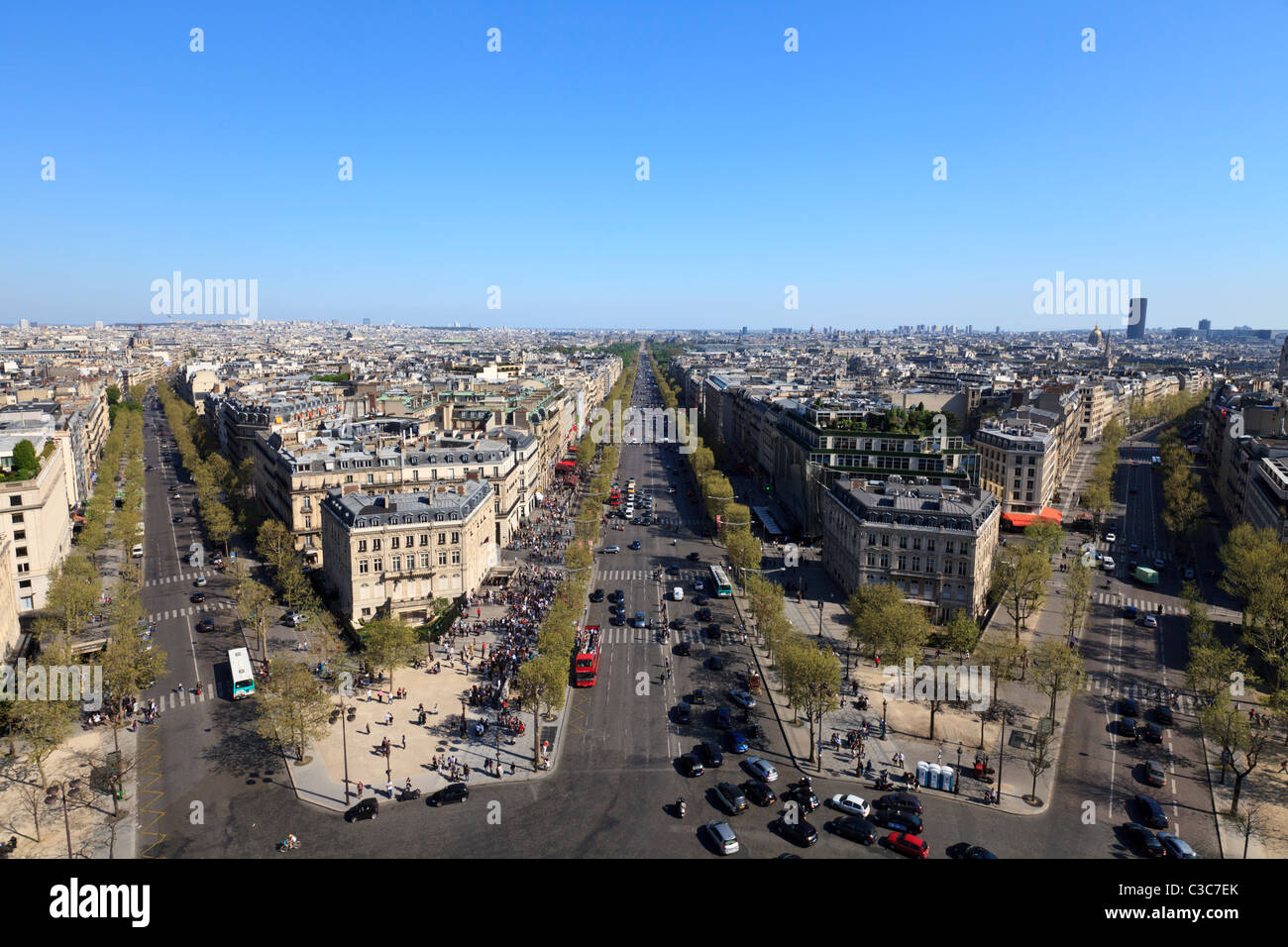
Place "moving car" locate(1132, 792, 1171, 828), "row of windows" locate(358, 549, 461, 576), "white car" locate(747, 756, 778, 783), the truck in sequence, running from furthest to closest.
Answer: the truck, "row of windows" locate(358, 549, 461, 576), "white car" locate(747, 756, 778, 783), "moving car" locate(1132, 792, 1171, 828)

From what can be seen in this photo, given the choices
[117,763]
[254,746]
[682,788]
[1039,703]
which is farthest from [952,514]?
[117,763]

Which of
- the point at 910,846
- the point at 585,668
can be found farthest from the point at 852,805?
the point at 585,668

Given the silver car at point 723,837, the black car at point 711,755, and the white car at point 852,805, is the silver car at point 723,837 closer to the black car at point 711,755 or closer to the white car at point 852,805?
the white car at point 852,805

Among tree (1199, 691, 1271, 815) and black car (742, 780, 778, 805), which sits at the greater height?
tree (1199, 691, 1271, 815)

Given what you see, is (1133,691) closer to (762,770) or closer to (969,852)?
(969,852)

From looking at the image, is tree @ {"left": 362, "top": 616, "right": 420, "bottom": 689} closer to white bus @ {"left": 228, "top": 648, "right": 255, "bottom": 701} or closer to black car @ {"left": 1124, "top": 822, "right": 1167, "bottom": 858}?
white bus @ {"left": 228, "top": 648, "right": 255, "bottom": 701}

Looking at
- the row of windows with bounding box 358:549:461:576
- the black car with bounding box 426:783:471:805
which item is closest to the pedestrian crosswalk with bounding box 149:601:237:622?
the row of windows with bounding box 358:549:461:576

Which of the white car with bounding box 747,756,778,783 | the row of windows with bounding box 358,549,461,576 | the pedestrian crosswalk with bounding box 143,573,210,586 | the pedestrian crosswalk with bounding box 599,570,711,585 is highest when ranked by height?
the row of windows with bounding box 358,549,461,576
